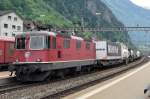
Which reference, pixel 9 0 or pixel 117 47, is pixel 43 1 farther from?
pixel 117 47

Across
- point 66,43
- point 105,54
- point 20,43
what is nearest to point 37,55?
point 20,43

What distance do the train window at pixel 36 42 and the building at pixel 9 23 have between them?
72.4 m

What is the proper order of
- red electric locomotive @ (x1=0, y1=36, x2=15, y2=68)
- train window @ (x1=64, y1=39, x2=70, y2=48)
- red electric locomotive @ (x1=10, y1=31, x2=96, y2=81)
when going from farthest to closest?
red electric locomotive @ (x1=0, y1=36, x2=15, y2=68)
train window @ (x1=64, y1=39, x2=70, y2=48)
red electric locomotive @ (x1=10, y1=31, x2=96, y2=81)

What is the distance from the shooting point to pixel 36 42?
75.3ft

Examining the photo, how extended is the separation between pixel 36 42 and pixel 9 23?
76073mm

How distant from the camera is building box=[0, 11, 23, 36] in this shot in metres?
95.0

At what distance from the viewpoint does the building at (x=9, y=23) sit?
312 ft

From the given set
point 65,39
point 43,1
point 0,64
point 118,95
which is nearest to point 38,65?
point 65,39

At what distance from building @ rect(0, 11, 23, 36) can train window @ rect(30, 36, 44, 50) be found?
7235cm

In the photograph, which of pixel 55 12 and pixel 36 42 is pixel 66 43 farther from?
pixel 55 12

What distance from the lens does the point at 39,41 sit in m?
22.9

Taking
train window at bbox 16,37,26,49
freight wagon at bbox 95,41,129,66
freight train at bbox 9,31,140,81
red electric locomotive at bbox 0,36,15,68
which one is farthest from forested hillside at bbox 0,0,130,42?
train window at bbox 16,37,26,49

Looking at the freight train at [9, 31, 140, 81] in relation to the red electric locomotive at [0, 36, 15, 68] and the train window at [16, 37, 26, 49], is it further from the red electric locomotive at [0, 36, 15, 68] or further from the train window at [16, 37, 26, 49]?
the red electric locomotive at [0, 36, 15, 68]

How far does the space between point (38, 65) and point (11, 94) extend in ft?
16.2
